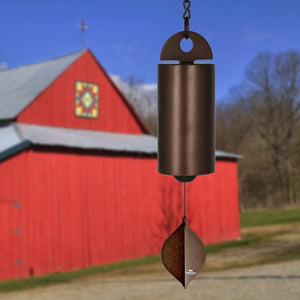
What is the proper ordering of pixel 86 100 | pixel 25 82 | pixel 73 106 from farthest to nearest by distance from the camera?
pixel 25 82 < pixel 86 100 < pixel 73 106

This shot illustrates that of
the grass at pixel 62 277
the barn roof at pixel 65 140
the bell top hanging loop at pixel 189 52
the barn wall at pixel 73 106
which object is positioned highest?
the barn wall at pixel 73 106

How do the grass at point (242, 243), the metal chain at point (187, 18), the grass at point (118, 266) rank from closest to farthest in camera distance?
Answer: the metal chain at point (187, 18) → the grass at point (118, 266) → the grass at point (242, 243)

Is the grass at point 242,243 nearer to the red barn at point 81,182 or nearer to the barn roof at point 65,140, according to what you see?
the red barn at point 81,182

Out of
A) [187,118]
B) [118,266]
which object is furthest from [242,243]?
[187,118]

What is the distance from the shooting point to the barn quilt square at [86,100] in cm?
1557

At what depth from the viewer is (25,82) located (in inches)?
647

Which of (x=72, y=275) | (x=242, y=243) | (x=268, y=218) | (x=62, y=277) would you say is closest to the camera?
(x=62, y=277)

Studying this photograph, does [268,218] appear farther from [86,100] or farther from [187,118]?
[187,118]

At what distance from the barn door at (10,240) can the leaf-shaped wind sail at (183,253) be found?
34.3 ft

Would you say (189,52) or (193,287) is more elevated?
(189,52)

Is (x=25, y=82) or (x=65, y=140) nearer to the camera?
(x=65, y=140)

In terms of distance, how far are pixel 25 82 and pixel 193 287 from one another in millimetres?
10167

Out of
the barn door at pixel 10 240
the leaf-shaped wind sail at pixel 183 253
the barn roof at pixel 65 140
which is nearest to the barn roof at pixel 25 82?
the barn roof at pixel 65 140

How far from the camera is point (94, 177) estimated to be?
1373 centimetres
